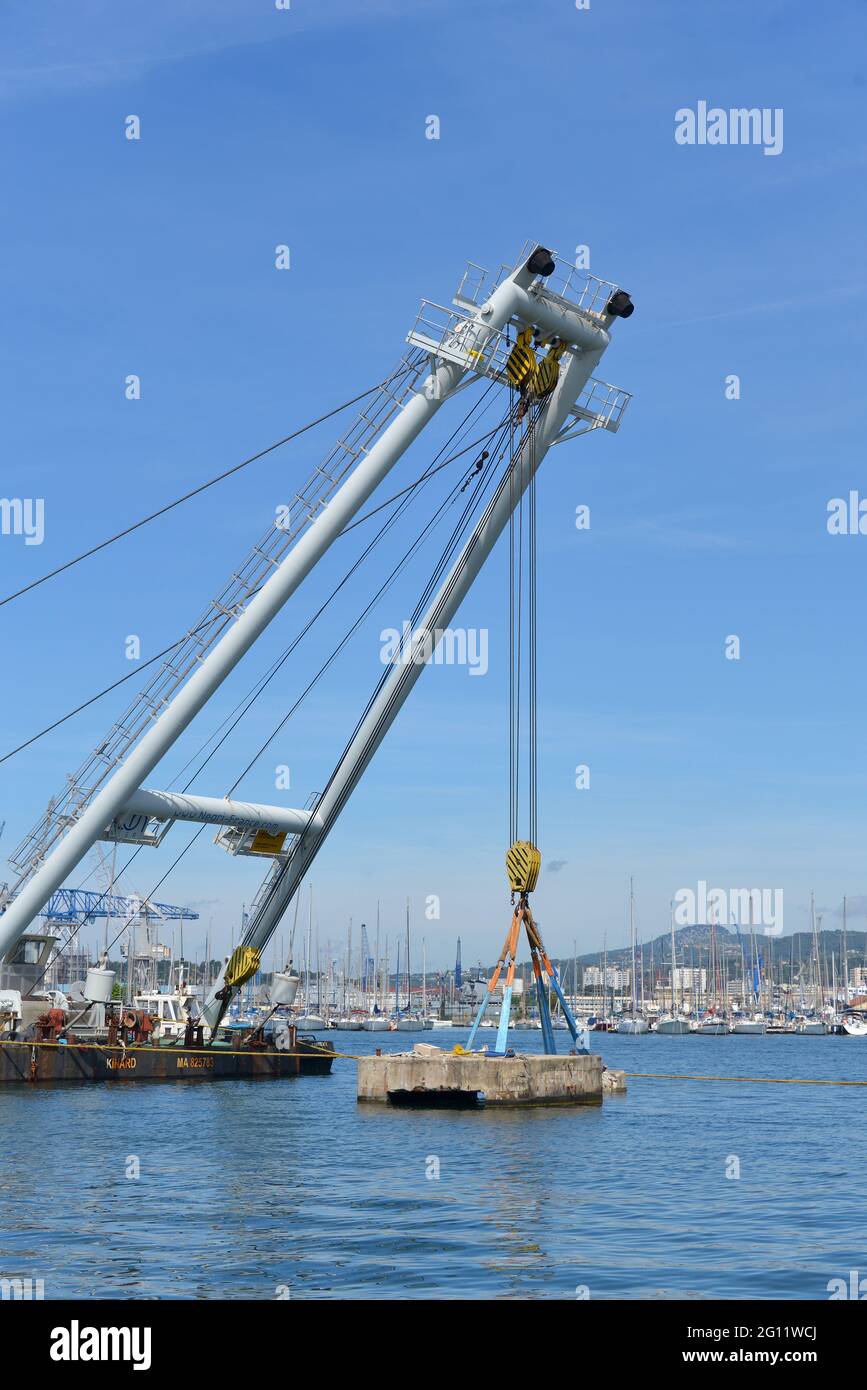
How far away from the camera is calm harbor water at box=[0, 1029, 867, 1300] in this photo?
58.5ft

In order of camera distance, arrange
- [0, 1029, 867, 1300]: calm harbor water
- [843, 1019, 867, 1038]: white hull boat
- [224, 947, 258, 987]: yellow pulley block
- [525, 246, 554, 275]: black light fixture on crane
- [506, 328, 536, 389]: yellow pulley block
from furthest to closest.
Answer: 1. [843, 1019, 867, 1038]: white hull boat
2. [224, 947, 258, 987]: yellow pulley block
3. [506, 328, 536, 389]: yellow pulley block
4. [525, 246, 554, 275]: black light fixture on crane
5. [0, 1029, 867, 1300]: calm harbor water

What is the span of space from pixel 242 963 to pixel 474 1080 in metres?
15.9

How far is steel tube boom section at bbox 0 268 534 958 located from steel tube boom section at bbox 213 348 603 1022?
3.90 m

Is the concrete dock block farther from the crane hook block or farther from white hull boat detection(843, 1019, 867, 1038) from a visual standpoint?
white hull boat detection(843, 1019, 867, 1038)

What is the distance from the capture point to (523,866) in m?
39.2

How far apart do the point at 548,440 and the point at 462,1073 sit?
18746 millimetres

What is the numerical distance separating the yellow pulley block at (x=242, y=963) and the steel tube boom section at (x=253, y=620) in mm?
12820

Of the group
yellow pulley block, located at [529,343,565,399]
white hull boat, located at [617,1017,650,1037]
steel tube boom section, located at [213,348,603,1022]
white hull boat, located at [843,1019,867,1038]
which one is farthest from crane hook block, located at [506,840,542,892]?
white hull boat, located at [617,1017,650,1037]

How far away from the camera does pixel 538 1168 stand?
2798cm

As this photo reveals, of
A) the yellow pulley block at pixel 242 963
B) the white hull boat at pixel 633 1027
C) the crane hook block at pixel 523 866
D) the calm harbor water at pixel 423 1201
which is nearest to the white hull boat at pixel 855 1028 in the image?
the white hull boat at pixel 633 1027

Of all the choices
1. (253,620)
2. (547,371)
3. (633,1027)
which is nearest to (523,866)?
(253,620)

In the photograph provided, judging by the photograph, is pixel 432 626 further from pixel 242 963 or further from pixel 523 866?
pixel 242 963

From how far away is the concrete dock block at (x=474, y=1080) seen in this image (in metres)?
38.9
